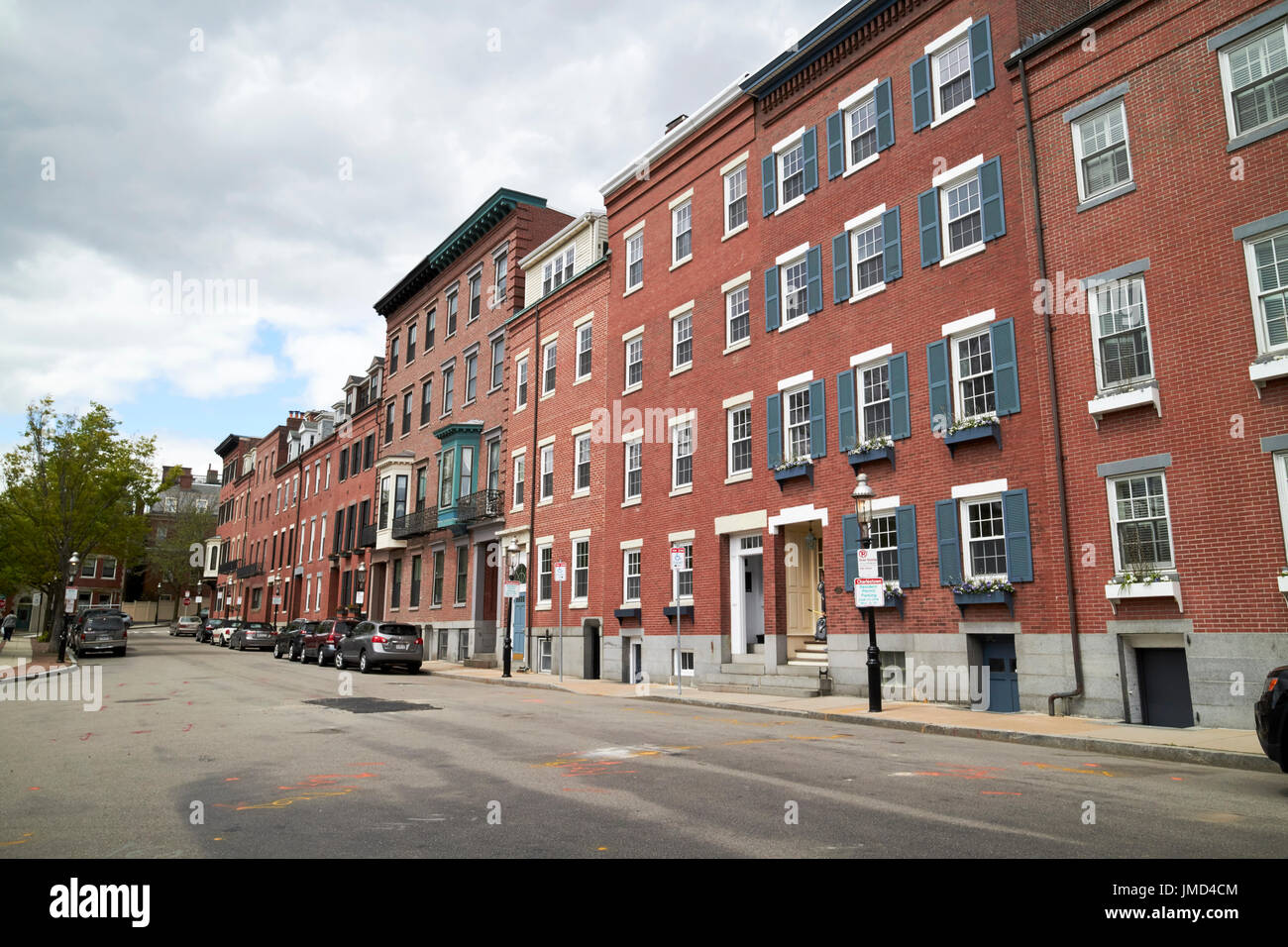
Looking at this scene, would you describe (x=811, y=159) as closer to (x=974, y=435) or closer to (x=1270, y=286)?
(x=974, y=435)

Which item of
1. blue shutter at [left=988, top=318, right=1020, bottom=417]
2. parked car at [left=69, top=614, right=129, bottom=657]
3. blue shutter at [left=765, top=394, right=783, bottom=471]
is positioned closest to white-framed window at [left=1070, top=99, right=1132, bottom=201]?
blue shutter at [left=988, top=318, right=1020, bottom=417]

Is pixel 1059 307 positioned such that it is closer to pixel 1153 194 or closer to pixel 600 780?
pixel 1153 194

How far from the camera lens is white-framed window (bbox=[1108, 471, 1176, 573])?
14.0m

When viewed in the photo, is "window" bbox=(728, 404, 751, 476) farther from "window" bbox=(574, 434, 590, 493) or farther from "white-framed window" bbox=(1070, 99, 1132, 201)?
"white-framed window" bbox=(1070, 99, 1132, 201)

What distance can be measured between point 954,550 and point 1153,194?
7.06 metres

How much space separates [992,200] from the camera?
17172 millimetres

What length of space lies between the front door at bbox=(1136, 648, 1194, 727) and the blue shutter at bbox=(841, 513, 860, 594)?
19.8 ft

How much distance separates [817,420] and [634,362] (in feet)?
29.3

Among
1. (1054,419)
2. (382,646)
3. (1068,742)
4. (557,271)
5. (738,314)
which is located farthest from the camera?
(557,271)

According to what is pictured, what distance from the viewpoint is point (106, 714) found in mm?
15594

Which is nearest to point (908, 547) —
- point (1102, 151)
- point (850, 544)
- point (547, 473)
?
point (850, 544)

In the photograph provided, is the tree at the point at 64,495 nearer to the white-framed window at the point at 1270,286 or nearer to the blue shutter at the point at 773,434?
the blue shutter at the point at 773,434

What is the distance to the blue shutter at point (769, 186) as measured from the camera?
23031 mm

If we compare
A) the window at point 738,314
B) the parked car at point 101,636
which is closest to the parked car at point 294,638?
the parked car at point 101,636
